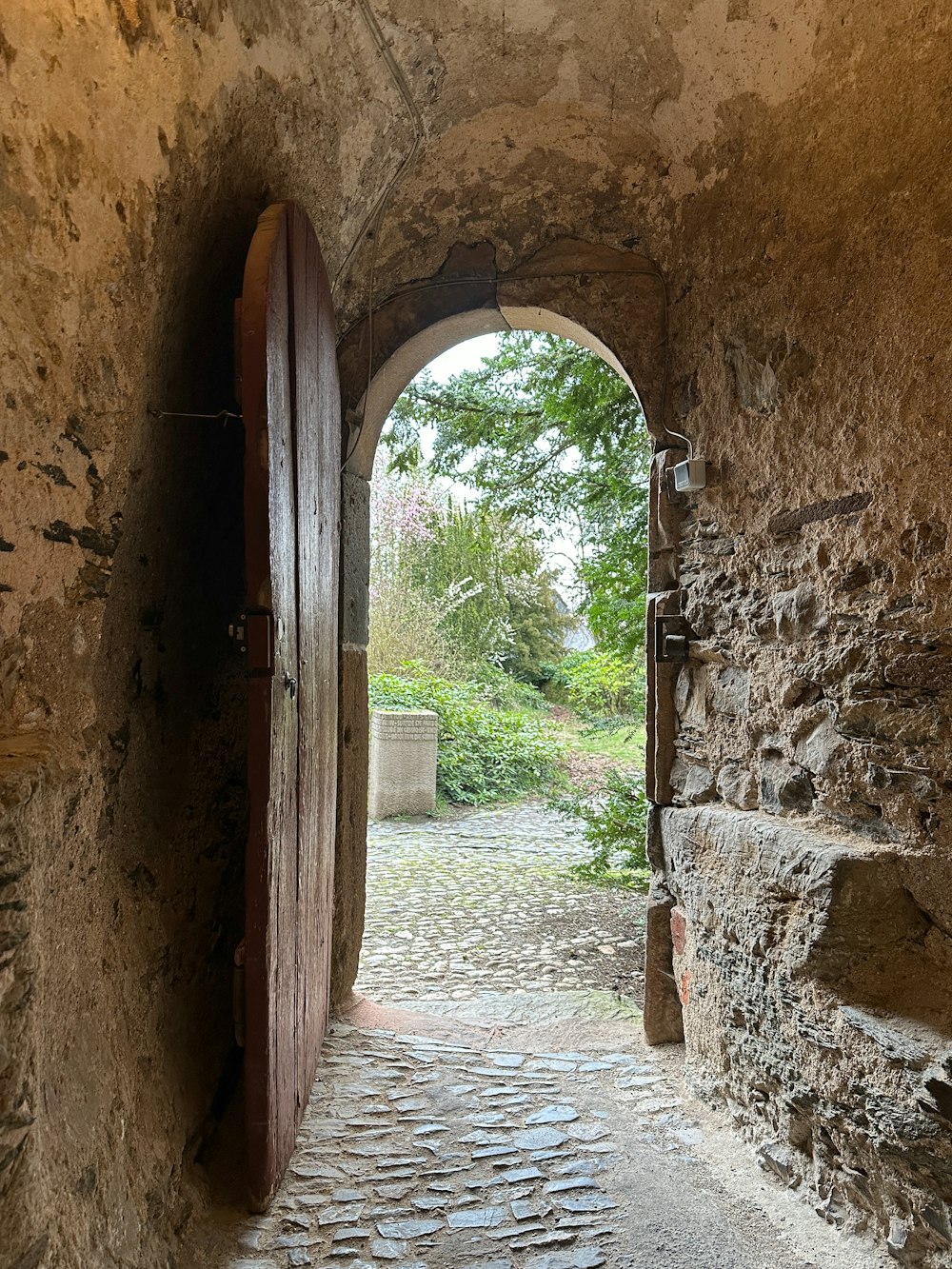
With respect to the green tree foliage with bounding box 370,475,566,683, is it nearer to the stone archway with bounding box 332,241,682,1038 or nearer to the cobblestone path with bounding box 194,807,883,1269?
the cobblestone path with bounding box 194,807,883,1269

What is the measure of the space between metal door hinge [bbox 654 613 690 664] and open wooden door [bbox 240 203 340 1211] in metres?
1.13

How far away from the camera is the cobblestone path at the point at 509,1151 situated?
1.90m

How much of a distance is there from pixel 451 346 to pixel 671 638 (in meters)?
1.46

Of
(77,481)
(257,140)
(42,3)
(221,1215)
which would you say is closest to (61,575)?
(77,481)

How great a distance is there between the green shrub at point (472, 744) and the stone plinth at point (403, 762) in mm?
661

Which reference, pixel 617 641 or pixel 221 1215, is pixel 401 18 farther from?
pixel 221 1215

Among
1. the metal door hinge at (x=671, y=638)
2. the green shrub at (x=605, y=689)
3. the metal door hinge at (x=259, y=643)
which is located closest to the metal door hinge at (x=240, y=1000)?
the metal door hinge at (x=259, y=643)

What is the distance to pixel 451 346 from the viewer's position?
347cm

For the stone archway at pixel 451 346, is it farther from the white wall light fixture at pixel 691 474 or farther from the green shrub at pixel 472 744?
the green shrub at pixel 472 744

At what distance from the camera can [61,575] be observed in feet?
5.02

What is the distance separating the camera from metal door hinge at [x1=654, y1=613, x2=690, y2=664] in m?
2.96

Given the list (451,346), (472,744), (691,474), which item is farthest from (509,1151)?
(472,744)

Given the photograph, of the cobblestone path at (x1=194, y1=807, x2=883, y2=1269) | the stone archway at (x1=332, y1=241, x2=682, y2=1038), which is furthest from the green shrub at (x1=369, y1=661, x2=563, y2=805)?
the stone archway at (x1=332, y1=241, x2=682, y2=1038)

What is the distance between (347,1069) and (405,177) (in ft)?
9.73
